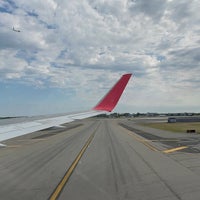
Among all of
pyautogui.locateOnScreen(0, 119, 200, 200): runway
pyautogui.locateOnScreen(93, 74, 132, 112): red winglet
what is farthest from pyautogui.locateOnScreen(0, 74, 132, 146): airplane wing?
pyautogui.locateOnScreen(0, 119, 200, 200): runway

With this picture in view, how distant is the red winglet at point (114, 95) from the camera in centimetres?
1095

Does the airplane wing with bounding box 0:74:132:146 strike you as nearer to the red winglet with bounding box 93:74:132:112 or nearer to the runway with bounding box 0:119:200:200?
the red winglet with bounding box 93:74:132:112

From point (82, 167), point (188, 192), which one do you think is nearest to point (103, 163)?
point (82, 167)

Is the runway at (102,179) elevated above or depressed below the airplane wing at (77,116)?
below

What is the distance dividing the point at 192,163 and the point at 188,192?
208 inches

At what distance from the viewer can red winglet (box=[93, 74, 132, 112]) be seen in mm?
10945

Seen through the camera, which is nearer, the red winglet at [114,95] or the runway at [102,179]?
the runway at [102,179]

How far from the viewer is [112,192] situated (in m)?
8.05

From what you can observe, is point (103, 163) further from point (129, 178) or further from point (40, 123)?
point (40, 123)

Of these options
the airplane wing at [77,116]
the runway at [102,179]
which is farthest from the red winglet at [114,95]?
the runway at [102,179]

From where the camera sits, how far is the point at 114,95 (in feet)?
36.7

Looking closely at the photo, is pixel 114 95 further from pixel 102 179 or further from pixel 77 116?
pixel 102 179

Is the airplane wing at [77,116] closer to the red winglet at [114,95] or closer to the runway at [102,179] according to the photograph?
the red winglet at [114,95]

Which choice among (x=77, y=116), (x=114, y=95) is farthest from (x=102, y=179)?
(x=114, y=95)
